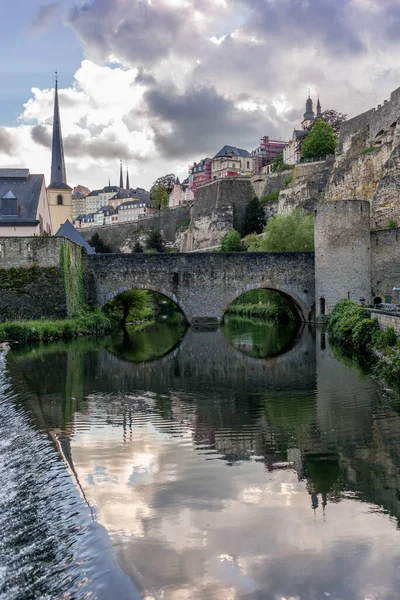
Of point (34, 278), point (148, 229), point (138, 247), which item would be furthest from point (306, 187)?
point (34, 278)

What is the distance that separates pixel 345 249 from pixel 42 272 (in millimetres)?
13582

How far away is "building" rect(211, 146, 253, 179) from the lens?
3494 inches

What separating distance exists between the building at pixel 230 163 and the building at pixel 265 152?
5.95ft

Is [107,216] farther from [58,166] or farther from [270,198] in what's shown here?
[58,166]

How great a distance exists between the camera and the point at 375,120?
1778 inches

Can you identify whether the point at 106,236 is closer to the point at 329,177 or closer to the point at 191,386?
the point at 329,177

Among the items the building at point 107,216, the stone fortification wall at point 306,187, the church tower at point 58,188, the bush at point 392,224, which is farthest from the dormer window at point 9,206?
the building at point 107,216

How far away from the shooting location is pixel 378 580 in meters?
4.78

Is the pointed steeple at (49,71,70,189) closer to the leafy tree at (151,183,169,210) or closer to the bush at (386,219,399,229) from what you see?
the bush at (386,219,399,229)

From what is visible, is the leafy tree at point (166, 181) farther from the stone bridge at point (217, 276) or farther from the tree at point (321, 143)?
the stone bridge at point (217, 276)

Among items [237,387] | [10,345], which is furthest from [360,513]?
[10,345]

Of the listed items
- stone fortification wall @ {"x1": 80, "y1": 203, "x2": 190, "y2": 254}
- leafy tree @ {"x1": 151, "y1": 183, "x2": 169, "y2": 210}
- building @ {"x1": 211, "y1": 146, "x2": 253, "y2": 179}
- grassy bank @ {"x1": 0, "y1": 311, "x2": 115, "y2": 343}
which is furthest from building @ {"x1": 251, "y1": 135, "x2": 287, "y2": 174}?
grassy bank @ {"x1": 0, "y1": 311, "x2": 115, "y2": 343}

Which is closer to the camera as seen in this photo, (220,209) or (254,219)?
(254,219)

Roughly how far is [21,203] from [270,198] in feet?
111
